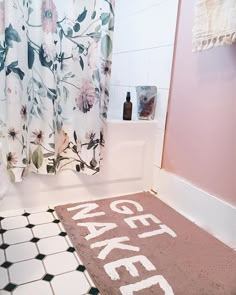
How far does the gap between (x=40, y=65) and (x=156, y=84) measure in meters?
0.82

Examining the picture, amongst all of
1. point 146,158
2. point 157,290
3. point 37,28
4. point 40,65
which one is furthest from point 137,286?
point 37,28

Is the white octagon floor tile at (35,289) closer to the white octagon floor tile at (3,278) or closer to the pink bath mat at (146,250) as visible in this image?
the white octagon floor tile at (3,278)

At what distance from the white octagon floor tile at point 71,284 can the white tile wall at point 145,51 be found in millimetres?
983

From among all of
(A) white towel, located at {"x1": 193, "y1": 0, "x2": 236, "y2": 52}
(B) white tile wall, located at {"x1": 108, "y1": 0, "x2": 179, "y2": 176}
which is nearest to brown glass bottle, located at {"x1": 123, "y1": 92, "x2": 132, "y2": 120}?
(B) white tile wall, located at {"x1": 108, "y1": 0, "x2": 179, "y2": 176}

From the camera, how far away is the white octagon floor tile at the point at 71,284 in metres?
0.96

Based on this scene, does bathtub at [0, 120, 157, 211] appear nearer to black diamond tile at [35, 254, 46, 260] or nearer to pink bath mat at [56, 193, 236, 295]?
pink bath mat at [56, 193, 236, 295]

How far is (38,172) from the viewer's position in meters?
1.46

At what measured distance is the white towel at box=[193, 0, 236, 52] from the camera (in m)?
1.10

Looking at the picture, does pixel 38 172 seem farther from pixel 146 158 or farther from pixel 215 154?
pixel 215 154

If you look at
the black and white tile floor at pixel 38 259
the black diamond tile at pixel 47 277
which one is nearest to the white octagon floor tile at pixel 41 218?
the black and white tile floor at pixel 38 259

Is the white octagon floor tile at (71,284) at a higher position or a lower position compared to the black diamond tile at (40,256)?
lower

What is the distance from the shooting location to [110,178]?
5.62 feet

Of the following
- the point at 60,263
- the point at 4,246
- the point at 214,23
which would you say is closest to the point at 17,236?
the point at 4,246

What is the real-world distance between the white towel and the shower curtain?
48 cm
